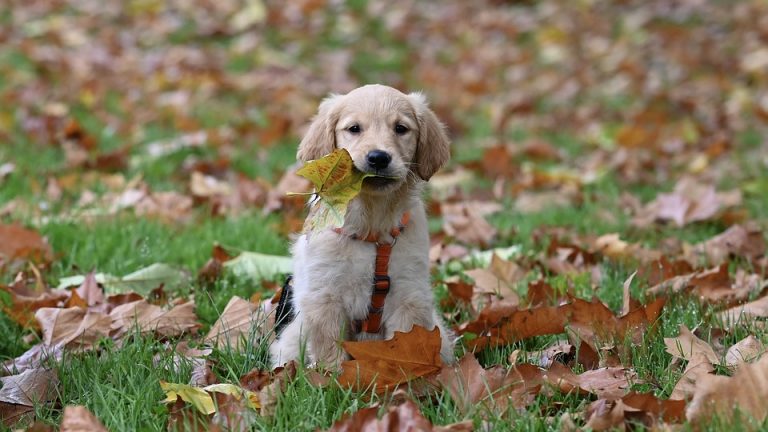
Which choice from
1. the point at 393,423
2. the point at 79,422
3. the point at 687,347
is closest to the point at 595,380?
the point at 687,347

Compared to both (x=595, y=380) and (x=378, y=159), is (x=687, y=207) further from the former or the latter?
(x=378, y=159)

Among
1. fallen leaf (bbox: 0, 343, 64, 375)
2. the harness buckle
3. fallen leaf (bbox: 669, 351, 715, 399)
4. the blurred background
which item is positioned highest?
the harness buckle

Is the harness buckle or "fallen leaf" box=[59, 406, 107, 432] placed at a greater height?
the harness buckle

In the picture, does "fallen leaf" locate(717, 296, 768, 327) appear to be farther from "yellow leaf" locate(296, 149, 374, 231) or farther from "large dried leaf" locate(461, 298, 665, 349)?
"yellow leaf" locate(296, 149, 374, 231)

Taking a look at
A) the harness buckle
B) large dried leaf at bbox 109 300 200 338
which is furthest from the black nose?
large dried leaf at bbox 109 300 200 338

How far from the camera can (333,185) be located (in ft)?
8.91

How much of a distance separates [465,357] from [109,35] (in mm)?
8846

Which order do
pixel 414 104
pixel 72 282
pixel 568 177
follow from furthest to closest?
pixel 568 177, pixel 72 282, pixel 414 104

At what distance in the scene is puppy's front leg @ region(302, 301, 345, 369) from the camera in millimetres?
2822

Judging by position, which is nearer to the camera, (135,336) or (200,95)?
(135,336)

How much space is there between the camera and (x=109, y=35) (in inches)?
406

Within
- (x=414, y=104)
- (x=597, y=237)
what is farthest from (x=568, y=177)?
(x=414, y=104)

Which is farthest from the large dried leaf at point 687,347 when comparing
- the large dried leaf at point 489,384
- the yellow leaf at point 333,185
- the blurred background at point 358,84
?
the blurred background at point 358,84

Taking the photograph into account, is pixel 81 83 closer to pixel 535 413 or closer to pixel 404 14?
pixel 404 14
